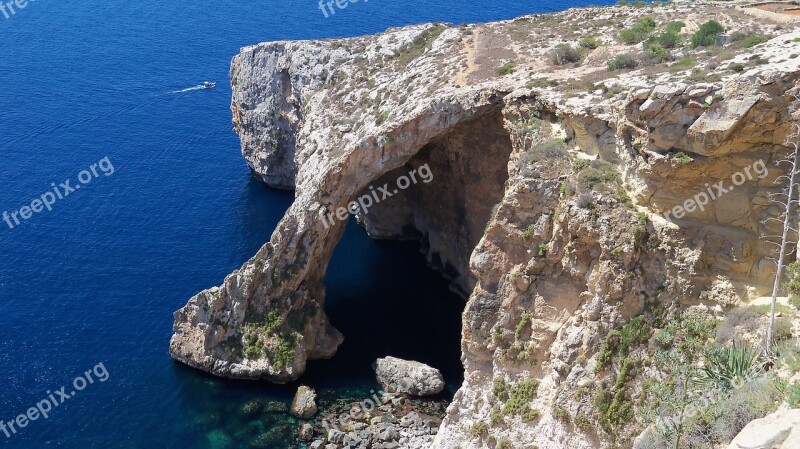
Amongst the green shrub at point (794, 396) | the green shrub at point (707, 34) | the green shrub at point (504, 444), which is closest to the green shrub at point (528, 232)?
the green shrub at point (504, 444)

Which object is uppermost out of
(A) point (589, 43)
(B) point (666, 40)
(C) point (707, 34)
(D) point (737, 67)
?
(A) point (589, 43)

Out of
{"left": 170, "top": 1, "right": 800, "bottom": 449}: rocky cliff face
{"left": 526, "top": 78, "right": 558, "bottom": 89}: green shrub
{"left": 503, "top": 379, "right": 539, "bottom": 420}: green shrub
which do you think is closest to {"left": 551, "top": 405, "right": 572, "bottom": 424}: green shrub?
{"left": 170, "top": 1, "right": 800, "bottom": 449}: rocky cliff face

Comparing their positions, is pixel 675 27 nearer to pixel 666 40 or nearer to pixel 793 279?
pixel 666 40

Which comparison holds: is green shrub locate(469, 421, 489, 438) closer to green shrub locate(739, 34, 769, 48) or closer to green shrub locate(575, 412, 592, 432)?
green shrub locate(575, 412, 592, 432)

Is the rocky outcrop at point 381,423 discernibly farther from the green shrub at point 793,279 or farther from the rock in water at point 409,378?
the green shrub at point 793,279

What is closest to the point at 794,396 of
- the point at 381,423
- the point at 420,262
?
the point at 381,423
